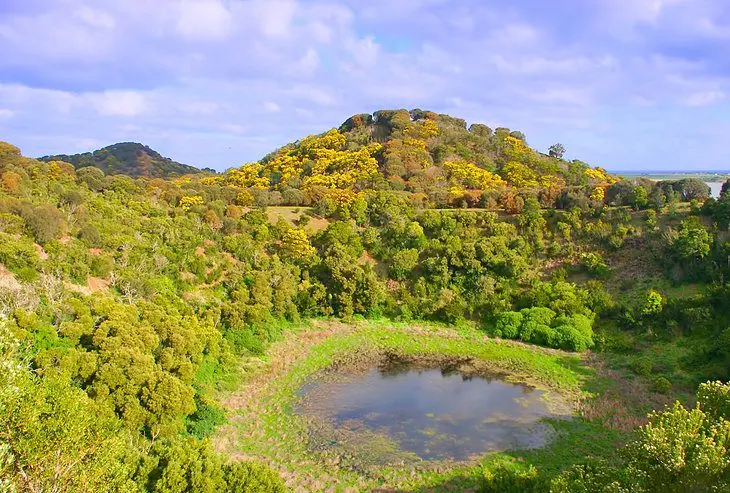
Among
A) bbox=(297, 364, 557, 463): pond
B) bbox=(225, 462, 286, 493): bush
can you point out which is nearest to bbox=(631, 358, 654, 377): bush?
bbox=(297, 364, 557, 463): pond

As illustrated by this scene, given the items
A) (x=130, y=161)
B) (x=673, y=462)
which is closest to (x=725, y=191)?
(x=673, y=462)

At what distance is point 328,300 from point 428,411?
47.2 ft

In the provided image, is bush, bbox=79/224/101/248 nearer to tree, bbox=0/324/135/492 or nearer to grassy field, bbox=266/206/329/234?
grassy field, bbox=266/206/329/234

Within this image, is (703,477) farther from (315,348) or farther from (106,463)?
(315,348)

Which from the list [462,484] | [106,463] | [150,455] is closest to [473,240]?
[462,484]

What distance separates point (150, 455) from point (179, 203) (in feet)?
112

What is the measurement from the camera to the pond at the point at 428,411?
21.6 m

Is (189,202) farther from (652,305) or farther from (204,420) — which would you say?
(652,305)

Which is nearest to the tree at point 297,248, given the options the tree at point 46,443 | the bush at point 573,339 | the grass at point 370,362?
the grass at point 370,362

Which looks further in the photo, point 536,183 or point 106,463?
point 536,183

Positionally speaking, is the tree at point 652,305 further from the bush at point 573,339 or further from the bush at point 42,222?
the bush at point 42,222

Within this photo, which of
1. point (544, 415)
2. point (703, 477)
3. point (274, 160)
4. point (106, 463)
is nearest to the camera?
point (703, 477)

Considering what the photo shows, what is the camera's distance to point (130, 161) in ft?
378

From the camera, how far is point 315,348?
31.9m
